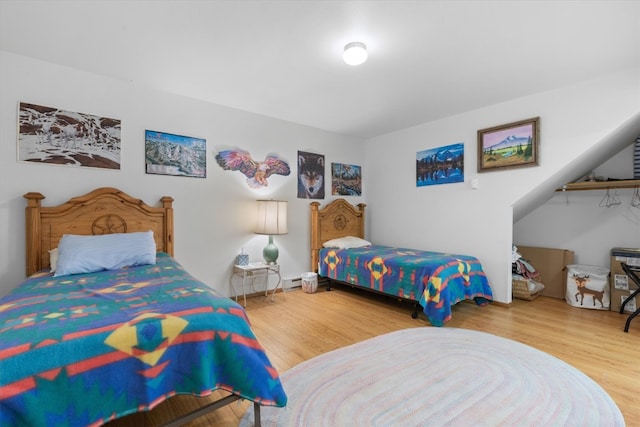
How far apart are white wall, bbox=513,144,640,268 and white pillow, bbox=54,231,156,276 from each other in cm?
510

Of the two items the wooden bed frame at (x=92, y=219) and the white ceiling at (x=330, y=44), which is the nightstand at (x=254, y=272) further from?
the white ceiling at (x=330, y=44)

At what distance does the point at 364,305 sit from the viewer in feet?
11.9

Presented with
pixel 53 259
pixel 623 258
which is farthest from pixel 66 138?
pixel 623 258

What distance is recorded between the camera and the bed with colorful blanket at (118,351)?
103cm

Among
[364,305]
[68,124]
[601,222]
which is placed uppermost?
[68,124]

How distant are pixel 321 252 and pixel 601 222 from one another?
3731 millimetres

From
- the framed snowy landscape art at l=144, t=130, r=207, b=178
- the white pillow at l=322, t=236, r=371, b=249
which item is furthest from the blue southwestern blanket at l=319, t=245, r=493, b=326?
the framed snowy landscape art at l=144, t=130, r=207, b=178

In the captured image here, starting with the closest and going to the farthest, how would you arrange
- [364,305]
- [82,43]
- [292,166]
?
[82,43], [364,305], [292,166]

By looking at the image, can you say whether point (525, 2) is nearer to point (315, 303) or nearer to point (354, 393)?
point (354, 393)

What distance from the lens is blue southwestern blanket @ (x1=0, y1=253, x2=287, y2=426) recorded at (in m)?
1.02

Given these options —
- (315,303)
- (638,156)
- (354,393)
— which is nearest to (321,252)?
(315,303)

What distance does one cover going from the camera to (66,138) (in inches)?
107

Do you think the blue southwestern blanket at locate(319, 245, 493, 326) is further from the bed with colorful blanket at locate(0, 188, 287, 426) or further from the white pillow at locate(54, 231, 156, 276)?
the white pillow at locate(54, 231, 156, 276)

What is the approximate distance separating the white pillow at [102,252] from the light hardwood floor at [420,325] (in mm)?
1248
